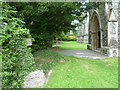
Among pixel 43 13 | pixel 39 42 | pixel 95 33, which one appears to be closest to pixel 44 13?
pixel 43 13

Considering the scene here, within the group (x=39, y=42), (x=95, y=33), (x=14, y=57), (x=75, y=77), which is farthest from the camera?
(x=95, y=33)

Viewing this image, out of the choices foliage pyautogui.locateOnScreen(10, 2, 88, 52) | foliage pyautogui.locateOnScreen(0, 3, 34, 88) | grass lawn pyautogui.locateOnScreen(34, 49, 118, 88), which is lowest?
grass lawn pyautogui.locateOnScreen(34, 49, 118, 88)

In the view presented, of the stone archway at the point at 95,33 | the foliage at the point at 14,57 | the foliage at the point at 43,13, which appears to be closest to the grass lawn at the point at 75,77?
the foliage at the point at 14,57

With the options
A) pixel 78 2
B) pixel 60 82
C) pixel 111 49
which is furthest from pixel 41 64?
pixel 111 49

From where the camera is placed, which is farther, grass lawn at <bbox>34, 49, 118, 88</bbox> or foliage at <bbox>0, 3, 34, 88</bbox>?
grass lawn at <bbox>34, 49, 118, 88</bbox>

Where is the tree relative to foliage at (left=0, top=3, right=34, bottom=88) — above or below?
above

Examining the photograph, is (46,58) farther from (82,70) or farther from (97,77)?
(97,77)

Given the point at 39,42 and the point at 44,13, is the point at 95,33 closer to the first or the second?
the point at 39,42

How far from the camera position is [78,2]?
15.2 ft

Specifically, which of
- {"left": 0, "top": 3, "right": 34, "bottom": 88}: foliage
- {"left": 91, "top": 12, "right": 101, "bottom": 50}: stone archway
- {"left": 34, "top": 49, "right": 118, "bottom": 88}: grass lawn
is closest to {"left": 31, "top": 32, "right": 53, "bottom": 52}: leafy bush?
{"left": 34, "top": 49, "right": 118, "bottom": 88}: grass lawn

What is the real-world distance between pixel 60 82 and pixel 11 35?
6.99 feet

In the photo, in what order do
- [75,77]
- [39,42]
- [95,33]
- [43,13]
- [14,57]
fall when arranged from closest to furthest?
[14,57] → [75,77] → [43,13] → [39,42] → [95,33]

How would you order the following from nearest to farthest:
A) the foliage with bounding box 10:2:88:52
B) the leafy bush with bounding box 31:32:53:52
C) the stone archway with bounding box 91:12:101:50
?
1. the foliage with bounding box 10:2:88:52
2. the leafy bush with bounding box 31:32:53:52
3. the stone archway with bounding box 91:12:101:50

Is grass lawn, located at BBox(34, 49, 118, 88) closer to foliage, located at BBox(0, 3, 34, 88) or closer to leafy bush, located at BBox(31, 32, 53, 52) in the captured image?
foliage, located at BBox(0, 3, 34, 88)
